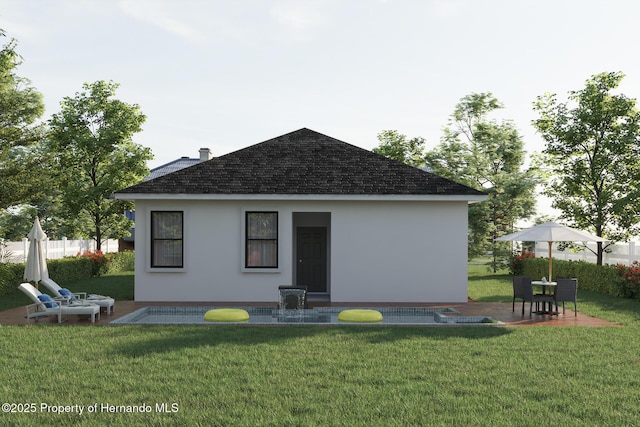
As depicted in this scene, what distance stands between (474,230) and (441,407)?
82.8ft

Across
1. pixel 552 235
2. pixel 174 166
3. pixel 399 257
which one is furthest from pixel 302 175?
pixel 174 166

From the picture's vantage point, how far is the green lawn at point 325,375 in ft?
22.1

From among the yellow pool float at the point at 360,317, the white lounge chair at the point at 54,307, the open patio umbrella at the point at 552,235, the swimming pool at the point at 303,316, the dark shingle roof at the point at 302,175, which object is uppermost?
the dark shingle roof at the point at 302,175

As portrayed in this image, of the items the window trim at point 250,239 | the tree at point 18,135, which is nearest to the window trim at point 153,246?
the window trim at point 250,239

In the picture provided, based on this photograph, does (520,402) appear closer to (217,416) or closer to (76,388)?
(217,416)

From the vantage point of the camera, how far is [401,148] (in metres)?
38.8

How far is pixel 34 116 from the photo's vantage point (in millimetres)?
27312

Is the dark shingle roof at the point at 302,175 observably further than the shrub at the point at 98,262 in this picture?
No

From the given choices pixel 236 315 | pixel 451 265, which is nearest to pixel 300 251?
pixel 451 265

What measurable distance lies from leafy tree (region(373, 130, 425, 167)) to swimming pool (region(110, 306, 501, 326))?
77.3ft

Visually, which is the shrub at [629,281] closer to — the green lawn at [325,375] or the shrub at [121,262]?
the green lawn at [325,375]

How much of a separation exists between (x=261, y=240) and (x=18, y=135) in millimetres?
15383

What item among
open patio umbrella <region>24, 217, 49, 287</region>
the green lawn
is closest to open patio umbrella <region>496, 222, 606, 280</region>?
the green lawn

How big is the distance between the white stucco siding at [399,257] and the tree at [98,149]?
16596mm
